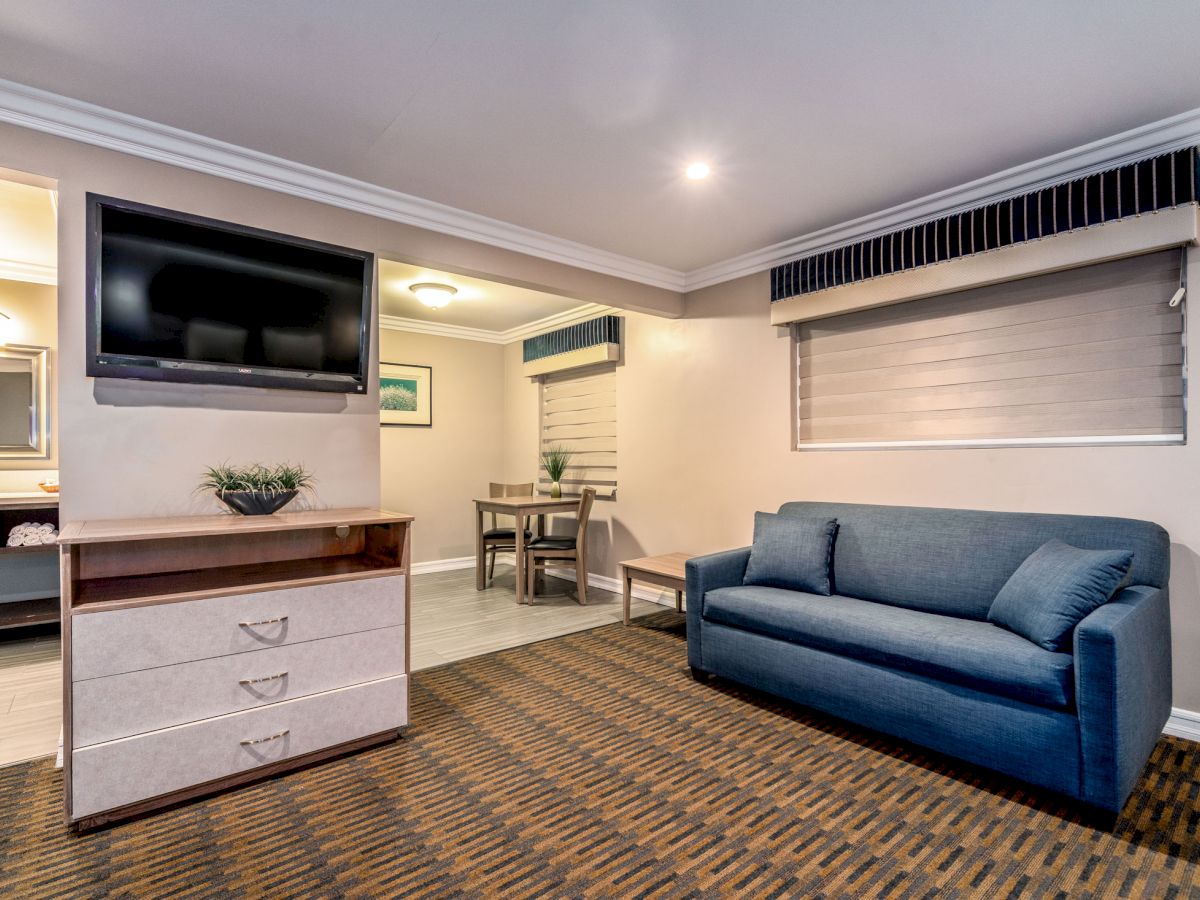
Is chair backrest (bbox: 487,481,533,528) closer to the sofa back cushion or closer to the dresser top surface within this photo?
the dresser top surface

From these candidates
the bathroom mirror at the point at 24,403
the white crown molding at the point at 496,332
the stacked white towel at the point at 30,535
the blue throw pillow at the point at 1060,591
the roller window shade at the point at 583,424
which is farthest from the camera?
the white crown molding at the point at 496,332

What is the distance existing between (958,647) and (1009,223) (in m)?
2.05

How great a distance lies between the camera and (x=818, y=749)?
2443 millimetres

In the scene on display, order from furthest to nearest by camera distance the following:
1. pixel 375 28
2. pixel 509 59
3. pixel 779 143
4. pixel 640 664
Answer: pixel 640 664
pixel 779 143
pixel 509 59
pixel 375 28

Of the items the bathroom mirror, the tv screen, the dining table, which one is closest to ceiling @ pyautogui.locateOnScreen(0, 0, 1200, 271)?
the tv screen

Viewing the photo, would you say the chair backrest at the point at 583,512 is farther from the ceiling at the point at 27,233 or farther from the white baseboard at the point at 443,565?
the ceiling at the point at 27,233

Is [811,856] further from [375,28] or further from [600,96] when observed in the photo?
[375,28]

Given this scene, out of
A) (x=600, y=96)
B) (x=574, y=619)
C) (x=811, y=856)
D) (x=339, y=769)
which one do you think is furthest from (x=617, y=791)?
(x=600, y=96)

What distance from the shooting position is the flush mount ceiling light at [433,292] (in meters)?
4.65

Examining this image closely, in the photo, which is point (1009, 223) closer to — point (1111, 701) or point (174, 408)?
point (1111, 701)

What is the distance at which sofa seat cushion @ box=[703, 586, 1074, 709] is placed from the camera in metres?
2.04

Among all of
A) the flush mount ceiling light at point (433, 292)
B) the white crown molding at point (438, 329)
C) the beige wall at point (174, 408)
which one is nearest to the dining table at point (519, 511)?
the flush mount ceiling light at point (433, 292)

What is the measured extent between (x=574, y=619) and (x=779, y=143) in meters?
3.22

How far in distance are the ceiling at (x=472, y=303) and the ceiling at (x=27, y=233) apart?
5.86 ft
